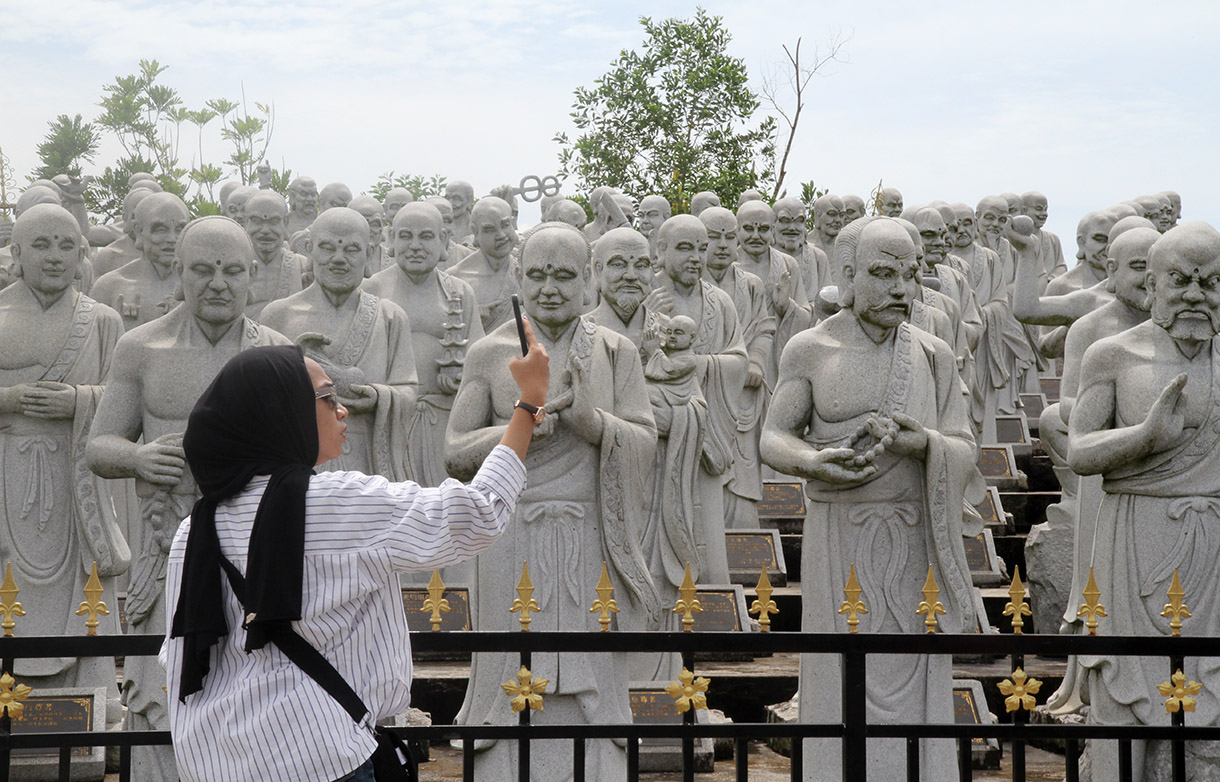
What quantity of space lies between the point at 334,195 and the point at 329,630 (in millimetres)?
12380

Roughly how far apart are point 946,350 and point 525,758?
2.91 metres

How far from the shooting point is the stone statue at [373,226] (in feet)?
40.7

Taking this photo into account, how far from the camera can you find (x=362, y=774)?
2984mm

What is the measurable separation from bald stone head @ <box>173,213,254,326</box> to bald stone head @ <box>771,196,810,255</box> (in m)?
8.53

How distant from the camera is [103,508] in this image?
300 inches

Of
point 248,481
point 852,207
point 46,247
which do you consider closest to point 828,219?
point 852,207

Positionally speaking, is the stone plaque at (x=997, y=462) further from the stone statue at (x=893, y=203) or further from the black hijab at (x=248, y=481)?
the black hijab at (x=248, y=481)

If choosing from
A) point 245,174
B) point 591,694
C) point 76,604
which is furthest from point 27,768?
point 245,174

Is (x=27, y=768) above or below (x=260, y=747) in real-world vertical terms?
below

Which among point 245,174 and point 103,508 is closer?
point 103,508

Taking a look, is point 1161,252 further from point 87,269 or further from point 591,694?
point 87,269

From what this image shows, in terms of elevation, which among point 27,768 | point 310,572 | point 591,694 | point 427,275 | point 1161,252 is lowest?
point 27,768

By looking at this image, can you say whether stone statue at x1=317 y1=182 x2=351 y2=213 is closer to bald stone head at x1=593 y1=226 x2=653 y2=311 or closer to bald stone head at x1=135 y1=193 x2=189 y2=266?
bald stone head at x1=135 y1=193 x2=189 y2=266

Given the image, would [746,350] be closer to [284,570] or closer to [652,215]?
[652,215]
